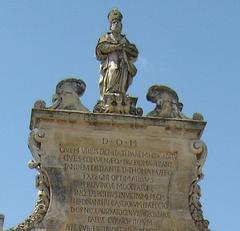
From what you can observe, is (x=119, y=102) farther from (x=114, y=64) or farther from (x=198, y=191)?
(x=198, y=191)

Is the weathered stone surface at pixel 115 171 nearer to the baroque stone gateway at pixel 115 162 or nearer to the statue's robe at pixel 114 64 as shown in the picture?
the baroque stone gateway at pixel 115 162

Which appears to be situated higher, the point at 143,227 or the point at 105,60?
the point at 105,60

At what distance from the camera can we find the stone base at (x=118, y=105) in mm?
18406

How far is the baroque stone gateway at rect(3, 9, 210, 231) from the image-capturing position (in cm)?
1758

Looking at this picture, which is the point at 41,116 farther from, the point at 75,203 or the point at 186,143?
the point at 186,143

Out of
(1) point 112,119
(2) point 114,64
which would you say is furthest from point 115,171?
(2) point 114,64

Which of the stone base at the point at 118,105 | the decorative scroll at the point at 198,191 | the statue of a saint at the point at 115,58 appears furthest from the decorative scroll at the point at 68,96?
the decorative scroll at the point at 198,191

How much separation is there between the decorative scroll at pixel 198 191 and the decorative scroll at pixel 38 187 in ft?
9.78

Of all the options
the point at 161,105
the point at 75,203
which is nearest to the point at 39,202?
the point at 75,203

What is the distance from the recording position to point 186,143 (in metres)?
18.5

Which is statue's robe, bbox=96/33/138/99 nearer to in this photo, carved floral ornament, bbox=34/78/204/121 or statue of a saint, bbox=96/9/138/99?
statue of a saint, bbox=96/9/138/99

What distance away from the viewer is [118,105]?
60.7ft

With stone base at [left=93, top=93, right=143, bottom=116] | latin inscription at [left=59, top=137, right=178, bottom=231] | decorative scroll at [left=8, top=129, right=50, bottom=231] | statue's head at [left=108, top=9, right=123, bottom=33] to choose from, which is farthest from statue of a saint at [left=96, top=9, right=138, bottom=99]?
decorative scroll at [left=8, top=129, right=50, bottom=231]

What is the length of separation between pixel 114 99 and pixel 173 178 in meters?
2.08
